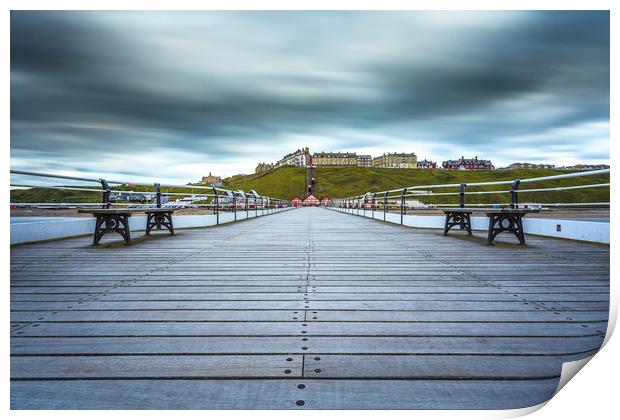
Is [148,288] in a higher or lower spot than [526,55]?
lower

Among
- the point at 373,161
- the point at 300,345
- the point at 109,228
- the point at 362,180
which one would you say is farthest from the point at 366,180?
the point at 300,345

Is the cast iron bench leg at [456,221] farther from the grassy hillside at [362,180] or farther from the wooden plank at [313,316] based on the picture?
the grassy hillside at [362,180]

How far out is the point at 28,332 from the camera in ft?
5.52

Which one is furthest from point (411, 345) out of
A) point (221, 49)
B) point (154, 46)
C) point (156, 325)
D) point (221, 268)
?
point (221, 49)

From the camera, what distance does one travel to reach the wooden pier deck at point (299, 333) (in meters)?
1.18

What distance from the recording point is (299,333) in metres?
1.66

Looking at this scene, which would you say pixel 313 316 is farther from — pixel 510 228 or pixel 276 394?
pixel 510 228

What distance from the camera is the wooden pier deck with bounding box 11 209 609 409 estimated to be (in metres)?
1.18

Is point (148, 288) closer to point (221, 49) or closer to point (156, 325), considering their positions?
point (156, 325)

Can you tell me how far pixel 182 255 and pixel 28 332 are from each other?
7.63ft

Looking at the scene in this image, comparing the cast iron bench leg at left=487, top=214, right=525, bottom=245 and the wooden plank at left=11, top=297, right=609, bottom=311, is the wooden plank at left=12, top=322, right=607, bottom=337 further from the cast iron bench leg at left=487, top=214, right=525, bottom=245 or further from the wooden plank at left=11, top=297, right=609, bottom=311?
the cast iron bench leg at left=487, top=214, right=525, bottom=245

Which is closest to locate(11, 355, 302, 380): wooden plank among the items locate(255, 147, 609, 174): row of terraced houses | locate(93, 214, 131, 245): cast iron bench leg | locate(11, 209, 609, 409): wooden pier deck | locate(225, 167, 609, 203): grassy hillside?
locate(11, 209, 609, 409): wooden pier deck

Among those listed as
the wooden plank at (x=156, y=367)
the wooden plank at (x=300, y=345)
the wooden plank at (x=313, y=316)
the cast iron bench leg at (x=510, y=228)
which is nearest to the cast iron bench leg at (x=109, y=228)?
the wooden plank at (x=313, y=316)

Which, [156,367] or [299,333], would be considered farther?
[299,333]
